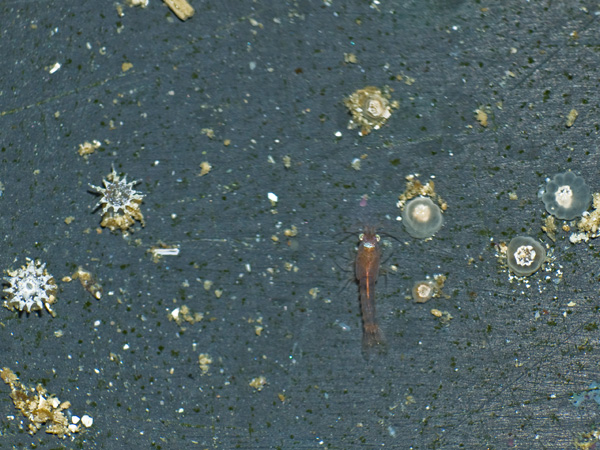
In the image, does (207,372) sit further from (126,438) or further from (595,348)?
(595,348)

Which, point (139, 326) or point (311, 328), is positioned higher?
point (139, 326)

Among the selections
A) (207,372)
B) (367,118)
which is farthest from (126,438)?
(367,118)

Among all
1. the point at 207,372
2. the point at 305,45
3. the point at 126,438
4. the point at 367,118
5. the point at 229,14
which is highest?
the point at 229,14

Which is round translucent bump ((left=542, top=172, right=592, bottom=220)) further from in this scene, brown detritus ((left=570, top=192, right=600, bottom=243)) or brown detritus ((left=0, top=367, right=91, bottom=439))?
brown detritus ((left=0, top=367, right=91, bottom=439))

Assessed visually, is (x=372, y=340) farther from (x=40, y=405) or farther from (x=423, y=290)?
(x=40, y=405)

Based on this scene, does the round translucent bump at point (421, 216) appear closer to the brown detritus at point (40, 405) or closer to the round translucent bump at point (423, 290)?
the round translucent bump at point (423, 290)

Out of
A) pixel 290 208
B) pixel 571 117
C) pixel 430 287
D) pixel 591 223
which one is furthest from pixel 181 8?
pixel 591 223
